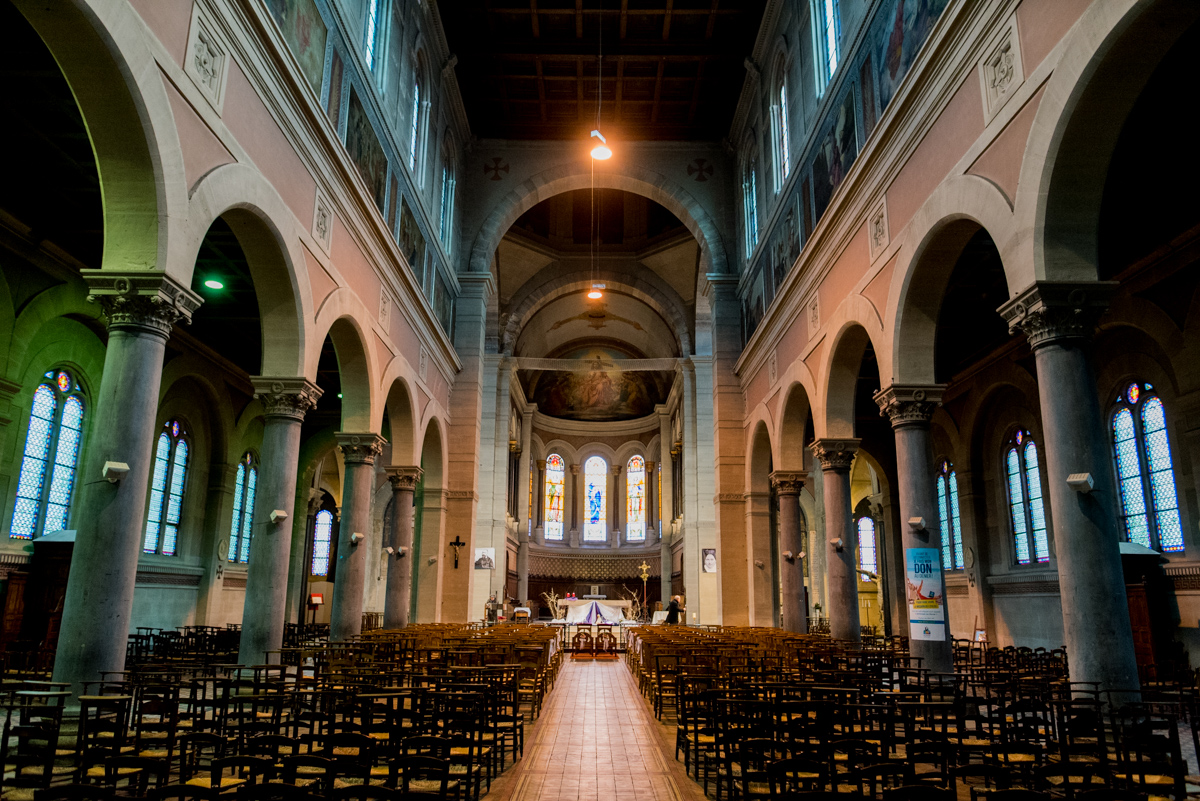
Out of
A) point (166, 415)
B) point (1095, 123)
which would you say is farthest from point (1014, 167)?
point (166, 415)

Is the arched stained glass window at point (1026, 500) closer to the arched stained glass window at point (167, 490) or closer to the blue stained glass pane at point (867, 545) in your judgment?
the blue stained glass pane at point (867, 545)

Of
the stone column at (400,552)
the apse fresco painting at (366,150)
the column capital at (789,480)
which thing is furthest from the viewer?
the stone column at (400,552)

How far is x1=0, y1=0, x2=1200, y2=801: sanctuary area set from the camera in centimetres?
762

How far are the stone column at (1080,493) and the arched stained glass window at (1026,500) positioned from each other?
12.4 m

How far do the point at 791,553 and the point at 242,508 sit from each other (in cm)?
1649

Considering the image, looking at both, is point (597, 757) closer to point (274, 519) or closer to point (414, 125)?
point (274, 519)

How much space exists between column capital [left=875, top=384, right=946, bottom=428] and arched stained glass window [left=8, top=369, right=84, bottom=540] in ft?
53.4

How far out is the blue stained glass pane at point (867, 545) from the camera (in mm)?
32406

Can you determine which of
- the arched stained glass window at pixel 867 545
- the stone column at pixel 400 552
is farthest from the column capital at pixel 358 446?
the arched stained glass window at pixel 867 545

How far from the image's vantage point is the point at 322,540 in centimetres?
3375

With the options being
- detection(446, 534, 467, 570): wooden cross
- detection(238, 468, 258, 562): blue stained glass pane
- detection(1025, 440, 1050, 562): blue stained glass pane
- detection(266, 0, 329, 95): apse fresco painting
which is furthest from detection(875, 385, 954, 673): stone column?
detection(238, 468, 258, 562): blue stained glass pane

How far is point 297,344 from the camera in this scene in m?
13.6

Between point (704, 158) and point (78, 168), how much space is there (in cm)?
2011

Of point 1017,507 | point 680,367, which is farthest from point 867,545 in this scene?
point 1017,507
